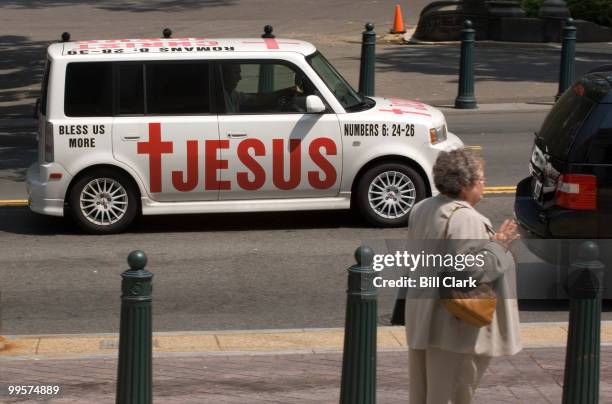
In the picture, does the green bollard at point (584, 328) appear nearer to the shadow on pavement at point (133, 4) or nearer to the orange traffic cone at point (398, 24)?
the orange traffic cone at point (398, 24)

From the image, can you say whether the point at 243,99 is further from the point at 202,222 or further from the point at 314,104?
the point at 202,222

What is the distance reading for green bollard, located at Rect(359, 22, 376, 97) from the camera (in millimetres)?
18703

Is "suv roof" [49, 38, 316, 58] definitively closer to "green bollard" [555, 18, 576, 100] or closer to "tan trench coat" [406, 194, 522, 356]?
"tan trench coat" [406, 194, 522, 356]

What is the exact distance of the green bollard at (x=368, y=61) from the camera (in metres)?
18.7

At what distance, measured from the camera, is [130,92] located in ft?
38.2

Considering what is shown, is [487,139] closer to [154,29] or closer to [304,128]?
[304,128]

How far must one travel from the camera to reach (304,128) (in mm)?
11664

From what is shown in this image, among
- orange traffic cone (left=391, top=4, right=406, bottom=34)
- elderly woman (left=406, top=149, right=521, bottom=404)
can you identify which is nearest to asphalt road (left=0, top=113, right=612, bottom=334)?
elderly woman (left=406, top=149, right=521, bottom=404)

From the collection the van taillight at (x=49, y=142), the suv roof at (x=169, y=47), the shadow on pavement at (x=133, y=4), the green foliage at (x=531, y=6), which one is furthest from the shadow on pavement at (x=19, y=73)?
the green foliage at (x=531, y=6)

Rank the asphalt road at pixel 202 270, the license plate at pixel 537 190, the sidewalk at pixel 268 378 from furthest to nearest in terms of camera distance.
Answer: the license plate at pixel 537 190 → the asphalt road at pixel 202 270 → the sidewalk at pixel 268 378

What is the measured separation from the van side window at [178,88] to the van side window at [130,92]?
0.27 ft

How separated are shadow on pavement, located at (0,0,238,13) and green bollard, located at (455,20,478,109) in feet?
51.9

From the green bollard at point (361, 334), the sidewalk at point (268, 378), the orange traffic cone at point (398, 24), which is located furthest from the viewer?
the orange traffic cone at point (398, 24)

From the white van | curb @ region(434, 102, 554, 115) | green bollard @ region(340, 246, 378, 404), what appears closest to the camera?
green bollard @ region(340, 246, 378, 404)
